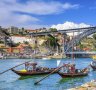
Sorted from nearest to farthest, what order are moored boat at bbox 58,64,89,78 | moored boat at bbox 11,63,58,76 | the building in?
1. moored boat at bbox 58,64,89,78
2. moored boat at bbox 11,63,58,76
3. the building

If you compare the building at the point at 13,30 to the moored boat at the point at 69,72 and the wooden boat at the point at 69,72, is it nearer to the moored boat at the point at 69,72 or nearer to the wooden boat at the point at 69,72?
the wooden boat at the point at 69,72

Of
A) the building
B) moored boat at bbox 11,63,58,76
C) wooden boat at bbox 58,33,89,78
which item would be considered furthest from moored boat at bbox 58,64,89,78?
the building

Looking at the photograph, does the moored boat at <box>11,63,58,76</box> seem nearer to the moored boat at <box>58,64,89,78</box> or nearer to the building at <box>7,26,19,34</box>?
the moored boat at <box>58,64,89,78</box>

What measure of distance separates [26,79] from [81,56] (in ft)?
403

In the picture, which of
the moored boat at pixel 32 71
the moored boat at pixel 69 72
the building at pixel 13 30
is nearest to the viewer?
the moored boat at pixel 69 72

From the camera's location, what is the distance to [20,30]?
19662cm

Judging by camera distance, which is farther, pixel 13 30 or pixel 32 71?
pixel 13 30

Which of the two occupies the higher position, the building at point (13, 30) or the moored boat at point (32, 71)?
the building at point (13, 30)

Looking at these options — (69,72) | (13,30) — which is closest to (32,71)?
(69,72)

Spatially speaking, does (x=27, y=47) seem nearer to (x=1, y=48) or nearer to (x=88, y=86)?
(x=1, y=48)

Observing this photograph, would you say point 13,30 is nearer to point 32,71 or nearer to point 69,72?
point 32,71

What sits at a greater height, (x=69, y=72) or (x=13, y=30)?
(x=13, y=30)

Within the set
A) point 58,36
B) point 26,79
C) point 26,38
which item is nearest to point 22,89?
point 26,79

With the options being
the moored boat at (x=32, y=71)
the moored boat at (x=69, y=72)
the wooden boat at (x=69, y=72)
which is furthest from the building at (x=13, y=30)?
the moored boat at (x=69, y=72)
